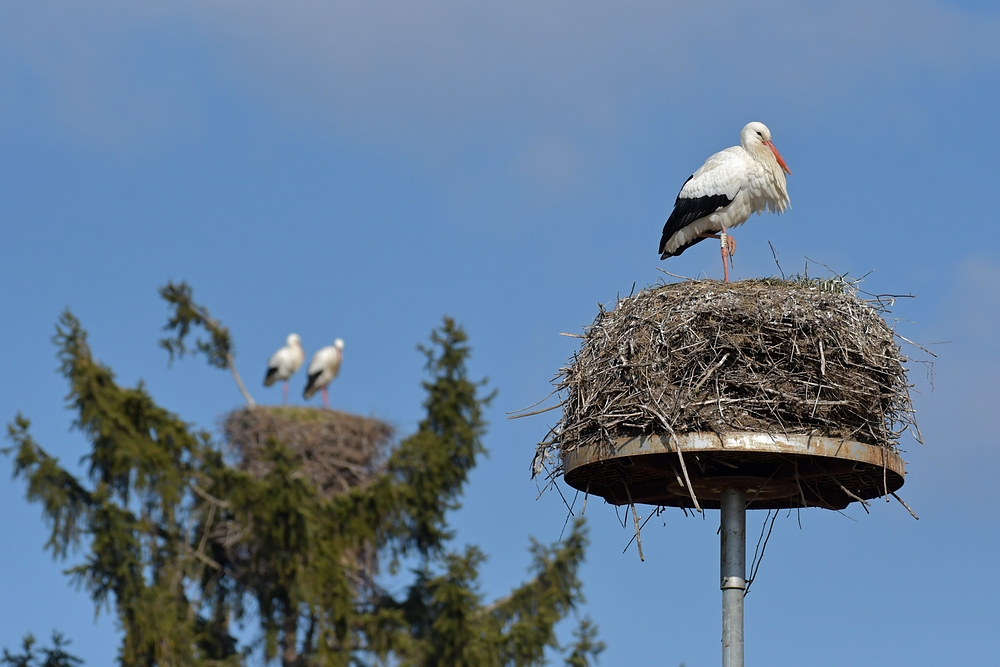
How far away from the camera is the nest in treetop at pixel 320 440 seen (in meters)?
22.5

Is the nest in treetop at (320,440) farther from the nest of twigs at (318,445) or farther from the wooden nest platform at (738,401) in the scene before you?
the wooden nest platform at (738,401)

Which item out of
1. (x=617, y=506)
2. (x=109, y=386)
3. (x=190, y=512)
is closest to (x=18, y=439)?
(x=109, y=386)

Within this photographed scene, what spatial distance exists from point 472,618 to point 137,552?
474 centimetres

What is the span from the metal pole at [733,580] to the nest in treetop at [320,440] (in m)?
15.0

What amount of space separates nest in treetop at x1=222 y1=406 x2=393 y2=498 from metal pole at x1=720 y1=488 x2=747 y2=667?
49.2 feet

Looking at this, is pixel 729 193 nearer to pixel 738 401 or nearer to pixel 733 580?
pixel 738 401

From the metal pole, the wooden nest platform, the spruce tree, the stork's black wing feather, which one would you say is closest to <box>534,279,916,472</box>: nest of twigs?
the wooden nest platform

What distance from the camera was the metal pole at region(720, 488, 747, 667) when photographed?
291 inches

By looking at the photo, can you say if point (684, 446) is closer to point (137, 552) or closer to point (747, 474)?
point (747, 474)

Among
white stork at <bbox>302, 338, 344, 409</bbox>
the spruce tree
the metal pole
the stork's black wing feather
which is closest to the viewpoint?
the metal pole

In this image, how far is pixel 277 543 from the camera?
20.1 meters

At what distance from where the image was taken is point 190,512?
21.7 meters

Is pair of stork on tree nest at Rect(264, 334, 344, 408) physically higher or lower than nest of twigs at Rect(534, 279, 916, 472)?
higher

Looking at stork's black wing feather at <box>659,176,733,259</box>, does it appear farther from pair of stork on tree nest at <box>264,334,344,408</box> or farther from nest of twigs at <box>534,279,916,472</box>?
pair of stork on tree nest at <box>264,334,344,408</box>
